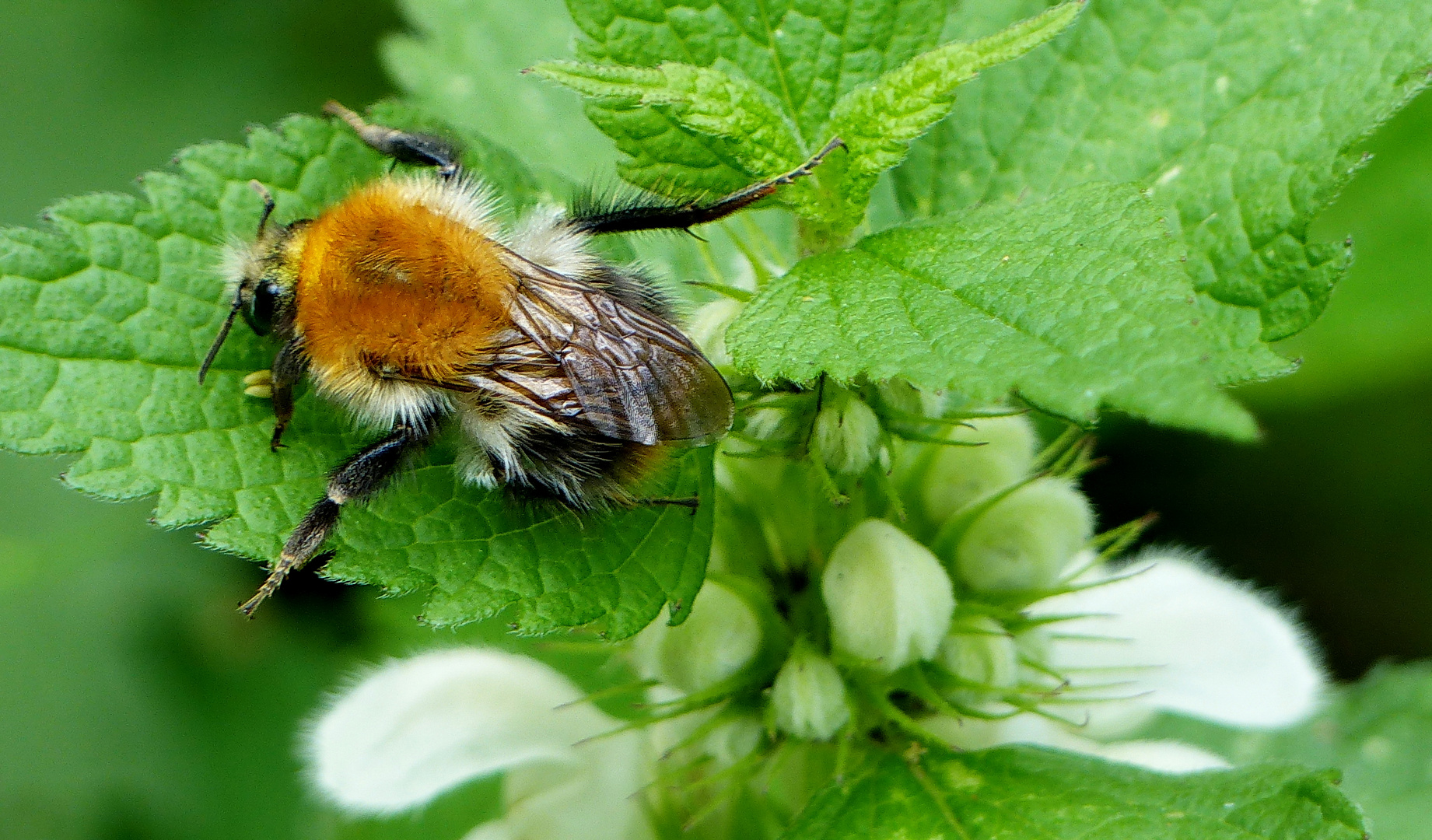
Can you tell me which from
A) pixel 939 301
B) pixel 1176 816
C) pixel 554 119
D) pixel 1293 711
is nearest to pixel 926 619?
pixel 1176 816

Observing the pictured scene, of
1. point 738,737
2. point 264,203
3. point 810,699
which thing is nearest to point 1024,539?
point 810,699

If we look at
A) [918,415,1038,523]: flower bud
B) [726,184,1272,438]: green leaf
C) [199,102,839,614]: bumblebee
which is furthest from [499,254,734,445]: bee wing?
[918,415,1038,523]: flower bud

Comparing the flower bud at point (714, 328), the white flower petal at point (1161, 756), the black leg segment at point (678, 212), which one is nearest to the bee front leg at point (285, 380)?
the black leg segment at point (678, 212)

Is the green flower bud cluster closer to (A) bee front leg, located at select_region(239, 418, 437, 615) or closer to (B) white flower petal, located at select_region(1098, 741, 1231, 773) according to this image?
(B) white flower petal, located at select_region(1098, 741, 1231, 773)

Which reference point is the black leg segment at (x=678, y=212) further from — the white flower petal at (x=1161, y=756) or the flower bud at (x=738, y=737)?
the white flower petal at (x=1161, y=756)

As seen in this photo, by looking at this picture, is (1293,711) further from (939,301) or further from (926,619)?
(939,301)

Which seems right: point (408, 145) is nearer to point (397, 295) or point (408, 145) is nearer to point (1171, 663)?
point (397, 295)
